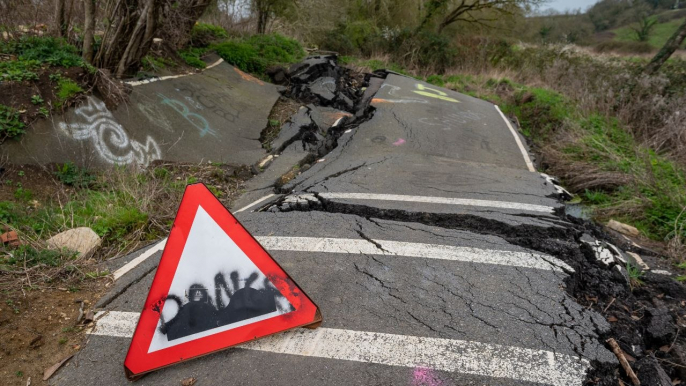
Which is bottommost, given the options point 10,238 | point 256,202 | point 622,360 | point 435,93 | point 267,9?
point 256,202

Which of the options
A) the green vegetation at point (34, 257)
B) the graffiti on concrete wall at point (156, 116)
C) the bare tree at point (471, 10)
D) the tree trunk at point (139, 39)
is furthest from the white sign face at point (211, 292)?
the bare tree at point (471, 10)

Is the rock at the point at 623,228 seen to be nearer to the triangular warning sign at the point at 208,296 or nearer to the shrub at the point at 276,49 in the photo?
the triangular warning sign at the point at 208,296

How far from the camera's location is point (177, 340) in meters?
2.52

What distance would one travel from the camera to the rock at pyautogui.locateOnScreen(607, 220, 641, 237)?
16.9ft

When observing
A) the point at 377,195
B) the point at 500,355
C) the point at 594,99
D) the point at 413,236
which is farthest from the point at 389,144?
the point at 594,99

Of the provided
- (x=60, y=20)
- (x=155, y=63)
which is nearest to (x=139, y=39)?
(x=155, y=63)

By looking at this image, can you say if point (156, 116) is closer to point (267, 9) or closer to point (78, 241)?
point (78, 241)

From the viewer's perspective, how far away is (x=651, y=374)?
2.50m

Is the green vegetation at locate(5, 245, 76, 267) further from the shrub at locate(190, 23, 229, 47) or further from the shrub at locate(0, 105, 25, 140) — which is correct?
the shrub at locate(190, 23, 229, 47)

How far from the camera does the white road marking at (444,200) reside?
16.4 feet

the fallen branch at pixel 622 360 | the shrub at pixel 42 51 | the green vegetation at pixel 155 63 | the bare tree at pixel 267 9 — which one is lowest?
the fallen branch at pixel 622 360

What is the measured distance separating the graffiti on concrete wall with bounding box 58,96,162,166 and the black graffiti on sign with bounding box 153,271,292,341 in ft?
16.2

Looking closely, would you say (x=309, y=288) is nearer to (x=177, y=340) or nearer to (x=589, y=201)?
(x=177, y=340)

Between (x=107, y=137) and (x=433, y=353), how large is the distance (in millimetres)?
6490
